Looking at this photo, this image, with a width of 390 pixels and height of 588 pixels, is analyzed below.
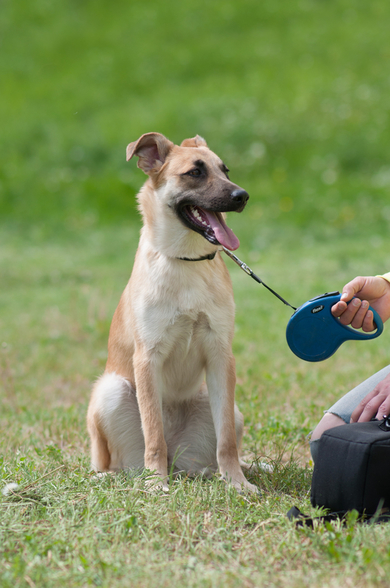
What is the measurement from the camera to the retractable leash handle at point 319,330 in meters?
2.91

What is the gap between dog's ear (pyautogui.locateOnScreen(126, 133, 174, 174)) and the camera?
3.36 m

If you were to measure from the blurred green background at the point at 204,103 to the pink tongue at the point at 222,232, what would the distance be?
7132 millimetres

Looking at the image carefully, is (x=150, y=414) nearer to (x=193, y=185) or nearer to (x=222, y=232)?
(x=222, y=232)

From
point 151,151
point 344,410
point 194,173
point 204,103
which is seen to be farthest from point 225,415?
point 204,103

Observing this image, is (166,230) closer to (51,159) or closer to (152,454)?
(152,454)

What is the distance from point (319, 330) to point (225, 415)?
2.21 feet

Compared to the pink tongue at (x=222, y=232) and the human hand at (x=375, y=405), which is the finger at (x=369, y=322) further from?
the pink tongue at (x=222, y=232)

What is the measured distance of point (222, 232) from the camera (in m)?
3.17

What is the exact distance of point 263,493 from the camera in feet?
9.50

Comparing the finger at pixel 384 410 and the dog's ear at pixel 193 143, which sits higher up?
the dog's ear at pixel 193 143

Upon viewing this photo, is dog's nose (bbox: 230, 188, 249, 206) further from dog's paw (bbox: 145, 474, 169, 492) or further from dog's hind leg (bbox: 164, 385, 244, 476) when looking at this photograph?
dog's paw (bbox: 145, 474, 169, 492)

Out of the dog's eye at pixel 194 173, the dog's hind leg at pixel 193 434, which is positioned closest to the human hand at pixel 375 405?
the dog's hind leg at pixel 193 434

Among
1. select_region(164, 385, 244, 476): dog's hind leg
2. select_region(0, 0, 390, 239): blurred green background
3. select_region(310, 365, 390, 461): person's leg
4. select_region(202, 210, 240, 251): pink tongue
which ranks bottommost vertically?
select_region(164, 385, 244, 476): dog's hind leg

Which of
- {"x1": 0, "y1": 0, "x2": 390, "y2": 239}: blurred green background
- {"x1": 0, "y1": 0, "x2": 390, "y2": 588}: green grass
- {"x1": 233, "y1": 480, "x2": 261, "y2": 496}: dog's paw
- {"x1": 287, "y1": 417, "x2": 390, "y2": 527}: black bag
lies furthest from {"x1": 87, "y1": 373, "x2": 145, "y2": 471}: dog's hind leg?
{"x1": 0, "y1": 0, "x2": 390, "y2": 239}: blurred green background
